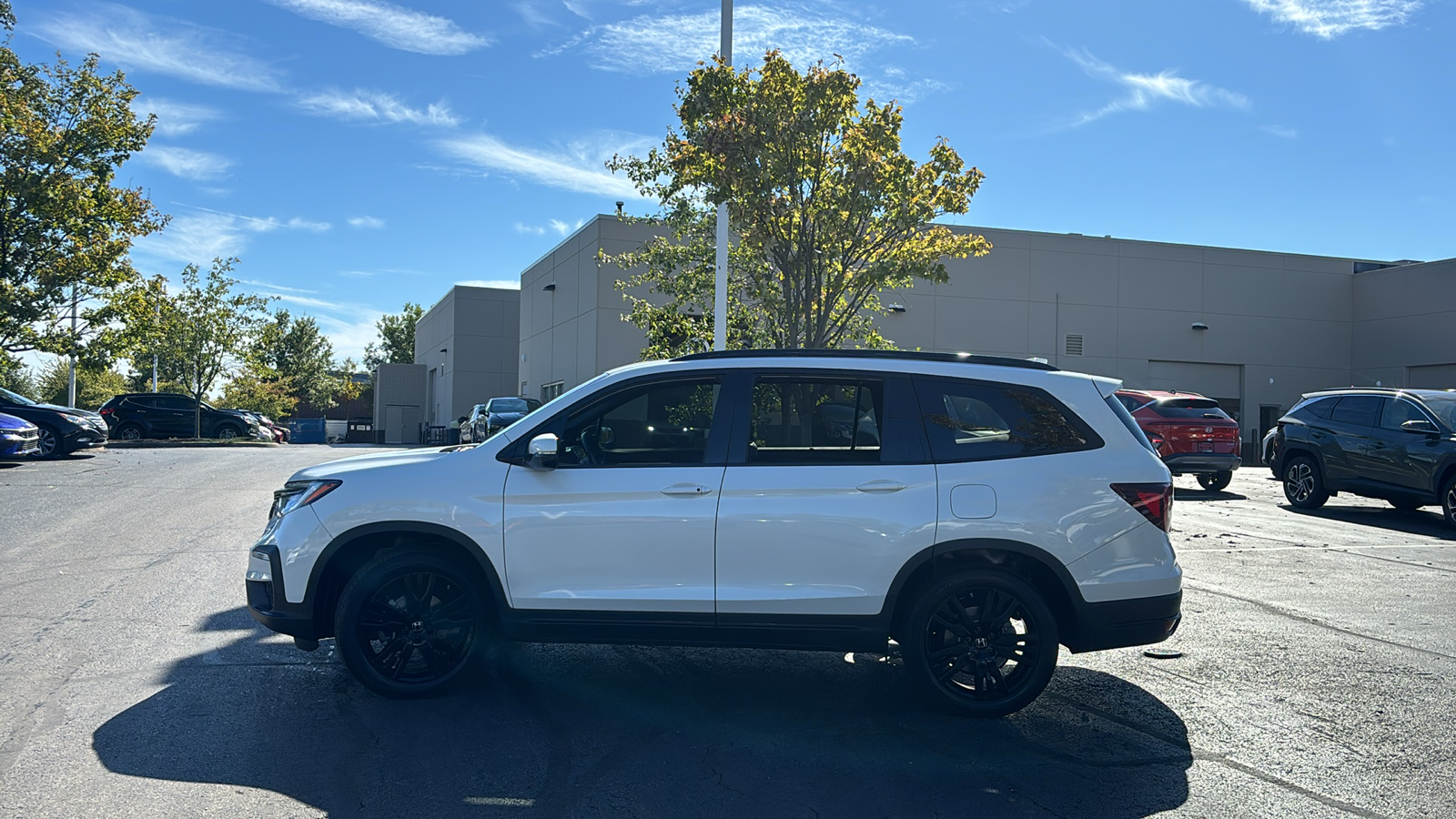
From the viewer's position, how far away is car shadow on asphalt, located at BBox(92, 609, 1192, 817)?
161 inches

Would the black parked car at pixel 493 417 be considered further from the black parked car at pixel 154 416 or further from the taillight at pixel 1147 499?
the taillight at pixel 1147 499

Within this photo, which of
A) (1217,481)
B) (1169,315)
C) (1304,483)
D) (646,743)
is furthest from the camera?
(1169,315)

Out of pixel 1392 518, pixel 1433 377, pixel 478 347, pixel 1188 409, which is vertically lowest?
pixel 1392 518

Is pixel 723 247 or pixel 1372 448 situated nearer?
pixel 723 247

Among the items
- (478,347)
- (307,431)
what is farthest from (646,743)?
(307,431)

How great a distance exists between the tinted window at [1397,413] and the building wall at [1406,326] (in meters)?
26.1

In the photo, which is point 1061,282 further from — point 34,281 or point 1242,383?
point 34,281

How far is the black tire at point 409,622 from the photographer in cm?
524

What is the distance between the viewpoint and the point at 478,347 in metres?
54.1

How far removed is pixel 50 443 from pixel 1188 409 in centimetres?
2230

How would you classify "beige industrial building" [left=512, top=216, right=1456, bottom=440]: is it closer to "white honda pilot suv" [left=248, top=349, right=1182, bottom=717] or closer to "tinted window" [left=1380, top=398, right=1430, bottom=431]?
"tinted window" [left=1380, top=398, right=1430, bottom=431]

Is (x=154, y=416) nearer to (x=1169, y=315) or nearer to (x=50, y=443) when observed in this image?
(x=50, y=443)

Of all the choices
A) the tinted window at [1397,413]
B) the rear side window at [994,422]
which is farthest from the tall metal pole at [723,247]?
the tinted window at [1397,413]

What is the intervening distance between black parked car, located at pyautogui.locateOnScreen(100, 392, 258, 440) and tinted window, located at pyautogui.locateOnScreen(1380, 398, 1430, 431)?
32.3 metres
